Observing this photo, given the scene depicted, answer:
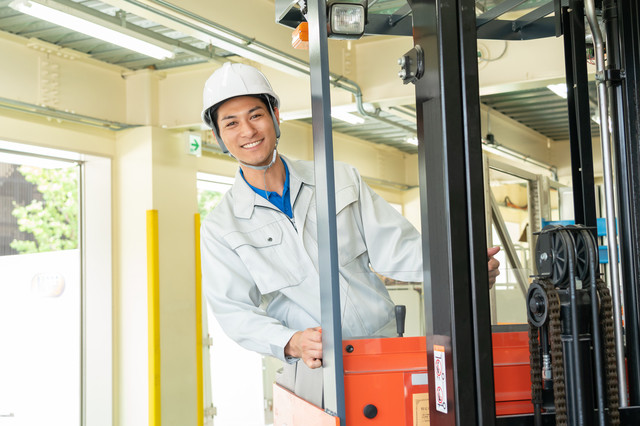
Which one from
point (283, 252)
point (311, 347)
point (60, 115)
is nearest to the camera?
point (311, 347)

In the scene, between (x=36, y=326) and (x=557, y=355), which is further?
(x=36, y=326)

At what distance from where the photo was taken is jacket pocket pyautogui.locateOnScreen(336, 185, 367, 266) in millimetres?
2662

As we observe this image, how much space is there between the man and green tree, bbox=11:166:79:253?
11.4 metres

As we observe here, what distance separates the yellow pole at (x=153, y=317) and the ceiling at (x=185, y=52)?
176cm

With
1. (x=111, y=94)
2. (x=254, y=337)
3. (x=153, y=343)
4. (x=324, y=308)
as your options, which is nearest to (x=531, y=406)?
(x=324, y=308)

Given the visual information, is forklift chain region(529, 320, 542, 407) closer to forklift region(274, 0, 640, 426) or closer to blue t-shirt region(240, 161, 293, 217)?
forklift region(274, 0, 640, 426)

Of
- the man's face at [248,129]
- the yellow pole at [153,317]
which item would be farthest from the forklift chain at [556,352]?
the yellow pole at [153,317]

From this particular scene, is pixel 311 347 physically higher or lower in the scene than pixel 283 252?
lower

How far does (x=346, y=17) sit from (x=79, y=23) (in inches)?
162

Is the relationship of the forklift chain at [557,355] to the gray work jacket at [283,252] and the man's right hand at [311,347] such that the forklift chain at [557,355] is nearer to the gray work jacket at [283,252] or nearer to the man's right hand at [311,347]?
the man's right hand at [311,347]

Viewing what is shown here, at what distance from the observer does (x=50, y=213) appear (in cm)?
1464

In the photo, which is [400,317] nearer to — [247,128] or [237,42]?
[247,128]

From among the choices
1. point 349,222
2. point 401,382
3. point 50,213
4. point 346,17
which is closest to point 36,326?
point 349,222

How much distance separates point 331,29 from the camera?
78.6 inches
